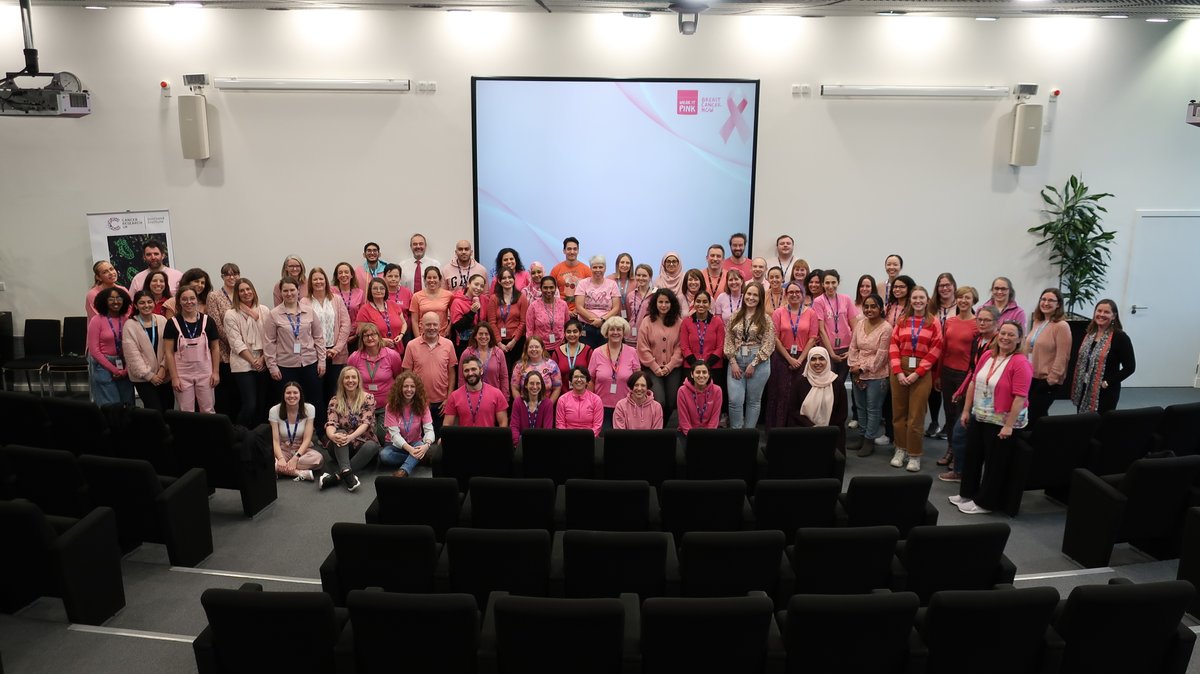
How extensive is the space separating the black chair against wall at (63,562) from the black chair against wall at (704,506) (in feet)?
10.6

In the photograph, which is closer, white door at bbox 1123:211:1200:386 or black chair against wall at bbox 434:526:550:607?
black chair against wall at bbox 434:526:550:607

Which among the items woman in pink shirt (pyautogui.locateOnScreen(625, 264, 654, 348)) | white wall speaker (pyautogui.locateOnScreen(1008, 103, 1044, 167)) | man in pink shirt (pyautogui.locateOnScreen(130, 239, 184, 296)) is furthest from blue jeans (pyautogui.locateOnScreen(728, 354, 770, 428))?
man in pink shirt (pyautogui.locateOnScreen(130, 239, 184, 296))

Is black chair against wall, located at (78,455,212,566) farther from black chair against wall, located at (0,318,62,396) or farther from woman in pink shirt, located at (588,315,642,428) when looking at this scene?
black chair against wall, located at (0,318,62,396)

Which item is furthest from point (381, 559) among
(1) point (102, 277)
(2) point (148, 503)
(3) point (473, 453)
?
(1) point (102, 277)

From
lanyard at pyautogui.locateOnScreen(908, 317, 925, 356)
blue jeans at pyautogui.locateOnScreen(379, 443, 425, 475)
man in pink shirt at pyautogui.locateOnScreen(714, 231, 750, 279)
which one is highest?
man in pink shirt at pyautogui.locateOnScreen(714, 231, 750, 279)

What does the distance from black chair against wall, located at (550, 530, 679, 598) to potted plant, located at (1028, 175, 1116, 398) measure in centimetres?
681

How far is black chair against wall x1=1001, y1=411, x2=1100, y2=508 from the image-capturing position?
5879mm

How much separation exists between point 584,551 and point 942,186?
7303mm

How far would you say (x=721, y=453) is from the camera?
5719 millimetres

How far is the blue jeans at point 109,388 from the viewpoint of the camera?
707 centimetres

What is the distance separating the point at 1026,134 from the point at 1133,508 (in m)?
5.29

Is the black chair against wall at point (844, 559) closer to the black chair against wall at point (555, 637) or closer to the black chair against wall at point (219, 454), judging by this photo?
the black chair against wall at point (555, 637)

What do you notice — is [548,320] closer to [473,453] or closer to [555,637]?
[473,453]

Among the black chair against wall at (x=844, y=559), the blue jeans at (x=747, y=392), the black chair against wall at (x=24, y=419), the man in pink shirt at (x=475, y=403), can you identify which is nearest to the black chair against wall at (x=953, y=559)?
the black chair against wall at (x=844, y=559)
